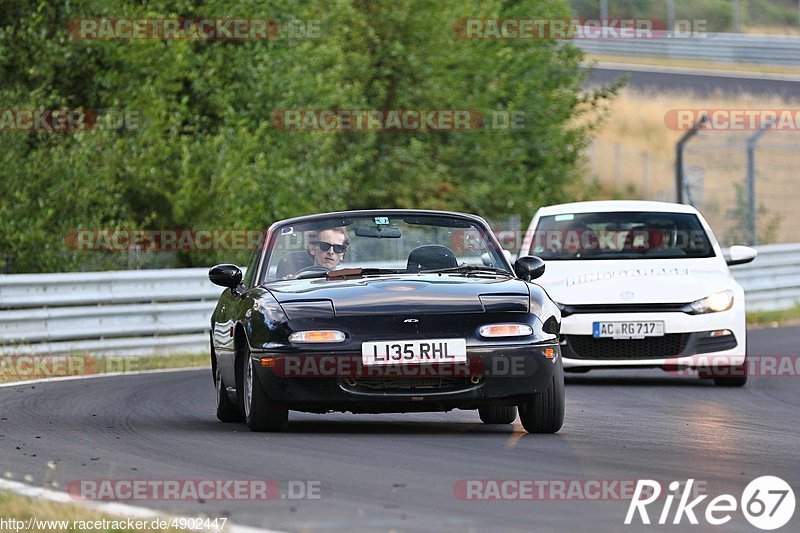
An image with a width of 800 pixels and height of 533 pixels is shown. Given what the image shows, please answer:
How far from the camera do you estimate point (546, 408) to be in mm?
9258

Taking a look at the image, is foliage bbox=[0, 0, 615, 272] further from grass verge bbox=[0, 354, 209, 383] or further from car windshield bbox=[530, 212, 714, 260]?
car windshield bbox=[530, 212, 714, 260]

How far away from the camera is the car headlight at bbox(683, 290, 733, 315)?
44.8 ft

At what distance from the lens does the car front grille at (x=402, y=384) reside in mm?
8891

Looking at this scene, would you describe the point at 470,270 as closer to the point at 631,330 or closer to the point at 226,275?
the point at 226,275

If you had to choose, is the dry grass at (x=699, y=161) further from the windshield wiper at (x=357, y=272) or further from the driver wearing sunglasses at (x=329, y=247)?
the windshield wiper at (x=357, y=272)

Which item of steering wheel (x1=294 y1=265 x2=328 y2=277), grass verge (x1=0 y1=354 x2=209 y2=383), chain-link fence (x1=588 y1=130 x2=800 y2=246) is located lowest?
chain-link fence (x1=588 y1=130 x2=800 y2=246)

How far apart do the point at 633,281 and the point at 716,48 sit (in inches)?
1728

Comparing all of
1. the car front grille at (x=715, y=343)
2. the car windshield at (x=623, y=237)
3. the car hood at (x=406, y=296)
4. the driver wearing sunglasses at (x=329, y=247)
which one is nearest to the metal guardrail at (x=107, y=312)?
the car windshield at (x=623, y=237)

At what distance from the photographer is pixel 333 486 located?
6988mm

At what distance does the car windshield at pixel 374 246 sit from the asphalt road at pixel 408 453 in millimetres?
930

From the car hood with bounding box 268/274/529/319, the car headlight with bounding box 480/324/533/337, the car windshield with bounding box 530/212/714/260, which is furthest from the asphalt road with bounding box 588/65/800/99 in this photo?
the car headlight with bounding box 480/324/533/337

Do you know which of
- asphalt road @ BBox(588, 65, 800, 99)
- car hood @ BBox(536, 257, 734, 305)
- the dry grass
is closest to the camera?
car hood @ BBox(536, 257, 734, 305)

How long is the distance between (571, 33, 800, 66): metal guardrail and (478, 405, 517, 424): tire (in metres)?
43.1

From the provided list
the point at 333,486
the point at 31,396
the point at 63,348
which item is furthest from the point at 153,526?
the point at 63,348
